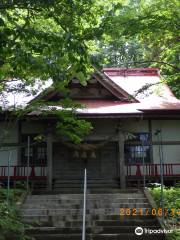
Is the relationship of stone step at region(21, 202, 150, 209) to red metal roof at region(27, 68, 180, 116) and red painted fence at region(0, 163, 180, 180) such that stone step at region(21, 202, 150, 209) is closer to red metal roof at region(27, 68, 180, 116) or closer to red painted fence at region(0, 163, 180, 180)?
red metal roof at region(27, 68, 180, 116)

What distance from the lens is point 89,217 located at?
1024cm

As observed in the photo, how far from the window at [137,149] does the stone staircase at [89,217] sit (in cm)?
407

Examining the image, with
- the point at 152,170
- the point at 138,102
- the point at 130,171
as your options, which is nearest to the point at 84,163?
the point at 130,171

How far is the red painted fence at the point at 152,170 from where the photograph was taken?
15617 millimetres

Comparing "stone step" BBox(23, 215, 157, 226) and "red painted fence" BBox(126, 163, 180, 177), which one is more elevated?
"red painted fence" BBox(126, 163, 180, 177)

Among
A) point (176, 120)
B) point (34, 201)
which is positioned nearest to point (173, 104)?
point (176, 120)

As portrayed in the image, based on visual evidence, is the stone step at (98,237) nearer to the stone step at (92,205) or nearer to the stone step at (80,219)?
the stone step at (80,219)

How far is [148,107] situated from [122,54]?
20558mm

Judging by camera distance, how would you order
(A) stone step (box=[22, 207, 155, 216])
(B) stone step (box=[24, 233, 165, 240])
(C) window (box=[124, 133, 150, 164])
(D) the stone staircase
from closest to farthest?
1. (B) stone step (box=[24, 233, 165, 240])
2. (D) the stone staircase
3. (A) stone step (box=[22, 207, 155, 216])
4. (C) window (box=[124, 133, 150, 164])

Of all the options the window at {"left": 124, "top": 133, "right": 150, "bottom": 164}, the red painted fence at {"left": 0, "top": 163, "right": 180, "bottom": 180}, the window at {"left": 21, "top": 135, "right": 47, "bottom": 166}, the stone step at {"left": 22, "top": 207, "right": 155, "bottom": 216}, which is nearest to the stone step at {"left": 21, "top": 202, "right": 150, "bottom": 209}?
the stone step at {"left": 22, "top": 207, "right": 155, "bottom": 216}

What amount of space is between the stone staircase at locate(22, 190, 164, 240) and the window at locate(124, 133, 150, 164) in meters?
4.07

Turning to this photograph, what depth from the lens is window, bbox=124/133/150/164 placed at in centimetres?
1645

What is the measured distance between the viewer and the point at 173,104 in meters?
16.6

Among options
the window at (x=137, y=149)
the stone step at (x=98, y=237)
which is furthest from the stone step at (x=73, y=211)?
the window at (x=137, y=149)
